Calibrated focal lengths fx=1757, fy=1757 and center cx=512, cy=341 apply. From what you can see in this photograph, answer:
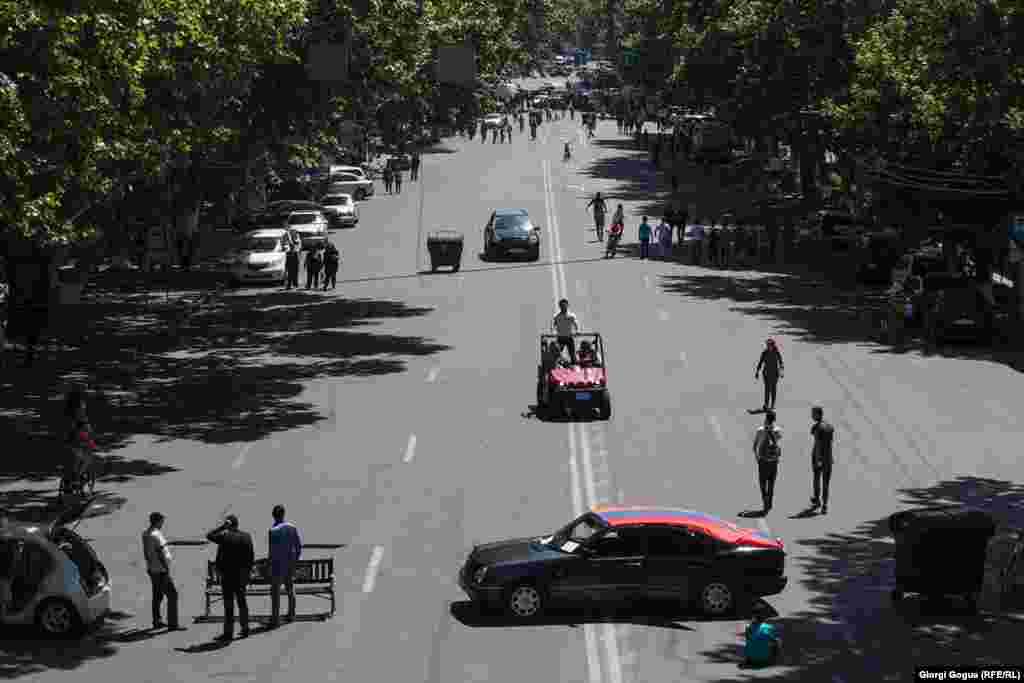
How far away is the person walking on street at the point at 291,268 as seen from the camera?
2148 inches

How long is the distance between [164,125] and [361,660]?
64.7ft

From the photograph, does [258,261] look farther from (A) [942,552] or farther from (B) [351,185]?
(A) [942,552]

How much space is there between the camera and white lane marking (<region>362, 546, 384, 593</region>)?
21.9 m

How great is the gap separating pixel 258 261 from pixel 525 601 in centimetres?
3640

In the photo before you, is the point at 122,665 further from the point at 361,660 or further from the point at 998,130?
the point at 998,130

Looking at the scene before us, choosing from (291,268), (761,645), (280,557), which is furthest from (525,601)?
(291,268)

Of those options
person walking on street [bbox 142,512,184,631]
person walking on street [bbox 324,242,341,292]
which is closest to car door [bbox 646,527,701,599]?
person walking on street [bbox 142,512,184,631]

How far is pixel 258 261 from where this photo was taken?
5547 centimetres

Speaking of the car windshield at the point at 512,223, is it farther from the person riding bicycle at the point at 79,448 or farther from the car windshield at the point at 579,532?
the car windshield at the point at 579,532

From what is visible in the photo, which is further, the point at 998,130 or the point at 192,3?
the point at 998,130

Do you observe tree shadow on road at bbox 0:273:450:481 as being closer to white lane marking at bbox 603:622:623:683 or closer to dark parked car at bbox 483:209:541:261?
dark parked car at bbox 483:209:541:261

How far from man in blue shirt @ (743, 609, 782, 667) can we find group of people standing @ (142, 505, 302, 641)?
5.38 meters

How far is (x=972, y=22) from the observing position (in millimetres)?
39875

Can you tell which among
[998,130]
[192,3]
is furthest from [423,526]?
[998,130]
